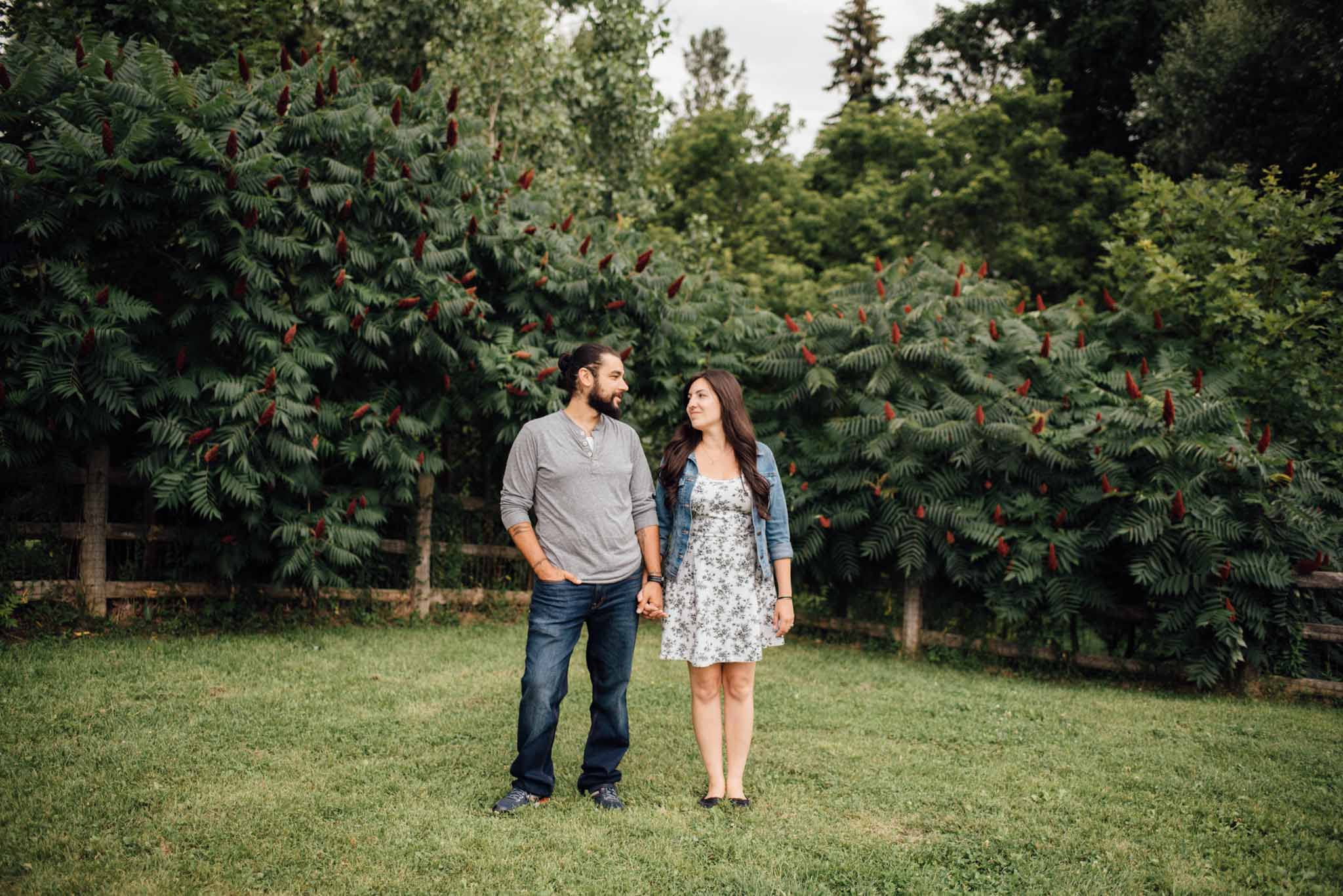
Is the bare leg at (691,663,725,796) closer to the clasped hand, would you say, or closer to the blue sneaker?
the clasped hand

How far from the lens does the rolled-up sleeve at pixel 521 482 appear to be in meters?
4.59

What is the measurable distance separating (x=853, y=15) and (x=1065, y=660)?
1072 inches

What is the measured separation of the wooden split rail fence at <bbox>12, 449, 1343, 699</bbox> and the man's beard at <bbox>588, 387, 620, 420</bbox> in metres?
5.17

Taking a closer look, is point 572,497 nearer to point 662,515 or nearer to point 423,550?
point 662,515

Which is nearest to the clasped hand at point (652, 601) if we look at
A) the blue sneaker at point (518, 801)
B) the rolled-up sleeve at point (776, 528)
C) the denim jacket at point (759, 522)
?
the denim jacket at point (759, 522)

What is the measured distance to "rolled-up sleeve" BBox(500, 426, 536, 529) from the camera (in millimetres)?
4586

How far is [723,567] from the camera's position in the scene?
481 centimetres

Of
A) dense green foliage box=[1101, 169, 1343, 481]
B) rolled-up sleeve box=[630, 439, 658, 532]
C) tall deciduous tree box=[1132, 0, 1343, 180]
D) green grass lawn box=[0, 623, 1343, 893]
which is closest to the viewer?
green grass lawn box=[0, 623, 1343, 893]

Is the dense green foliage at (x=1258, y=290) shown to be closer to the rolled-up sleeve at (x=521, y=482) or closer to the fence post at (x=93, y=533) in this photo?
the rolled-up sleeve at (x=521, y=482)

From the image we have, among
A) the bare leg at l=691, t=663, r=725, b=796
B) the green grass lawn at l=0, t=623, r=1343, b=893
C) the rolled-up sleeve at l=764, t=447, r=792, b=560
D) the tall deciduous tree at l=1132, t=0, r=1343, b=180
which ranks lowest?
the green grass lawn at l=0, t=623, r=1343, b=893

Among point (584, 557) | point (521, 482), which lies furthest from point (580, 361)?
point (584, 557)

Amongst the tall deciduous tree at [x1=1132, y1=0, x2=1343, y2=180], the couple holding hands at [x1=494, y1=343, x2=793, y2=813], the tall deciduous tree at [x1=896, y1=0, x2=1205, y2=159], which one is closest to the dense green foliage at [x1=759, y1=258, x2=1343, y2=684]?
the couple holding hands at [x1=494, y1=343, x2=793, y2=813]

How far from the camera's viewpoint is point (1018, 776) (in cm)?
543

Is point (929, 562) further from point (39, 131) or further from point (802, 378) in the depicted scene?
point (39, 131)
